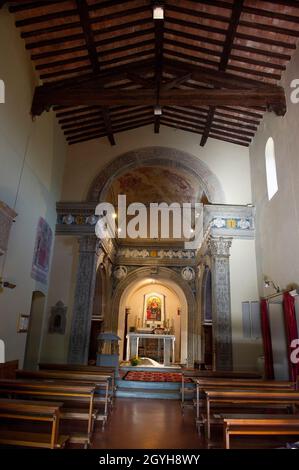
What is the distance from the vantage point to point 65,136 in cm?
1054

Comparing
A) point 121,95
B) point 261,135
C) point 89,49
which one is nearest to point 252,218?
point 261,135

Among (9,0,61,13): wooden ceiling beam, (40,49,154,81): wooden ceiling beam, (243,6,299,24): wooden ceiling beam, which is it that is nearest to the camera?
(9,0,61,13): wooden ceiling beam

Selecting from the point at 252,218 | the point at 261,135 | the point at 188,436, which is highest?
the point at 261,135

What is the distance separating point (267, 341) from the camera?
7965 millimetres

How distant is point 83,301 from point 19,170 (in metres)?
4.23

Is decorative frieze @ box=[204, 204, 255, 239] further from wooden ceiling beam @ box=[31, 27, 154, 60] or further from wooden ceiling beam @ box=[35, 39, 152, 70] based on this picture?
wooden ceiling beam @ box=[31, 27, 154, 60]

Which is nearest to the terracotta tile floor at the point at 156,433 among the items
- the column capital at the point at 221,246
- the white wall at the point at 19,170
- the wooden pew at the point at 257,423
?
the wooden pew at the point at 257,423

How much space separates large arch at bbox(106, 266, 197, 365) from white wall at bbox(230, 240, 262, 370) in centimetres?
578

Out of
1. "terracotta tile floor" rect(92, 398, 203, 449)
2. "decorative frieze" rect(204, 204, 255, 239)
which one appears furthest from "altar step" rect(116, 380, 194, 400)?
"decorative frieze" rect(204, 204, 255, 239)

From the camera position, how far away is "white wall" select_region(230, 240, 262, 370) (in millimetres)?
8859

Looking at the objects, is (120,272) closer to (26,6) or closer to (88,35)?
(88,35)

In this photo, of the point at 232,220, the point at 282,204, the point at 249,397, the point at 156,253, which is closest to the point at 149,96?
the point at 282,204

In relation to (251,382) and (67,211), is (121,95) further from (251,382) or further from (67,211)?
(251,382)

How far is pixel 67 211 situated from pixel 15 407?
7289mm
